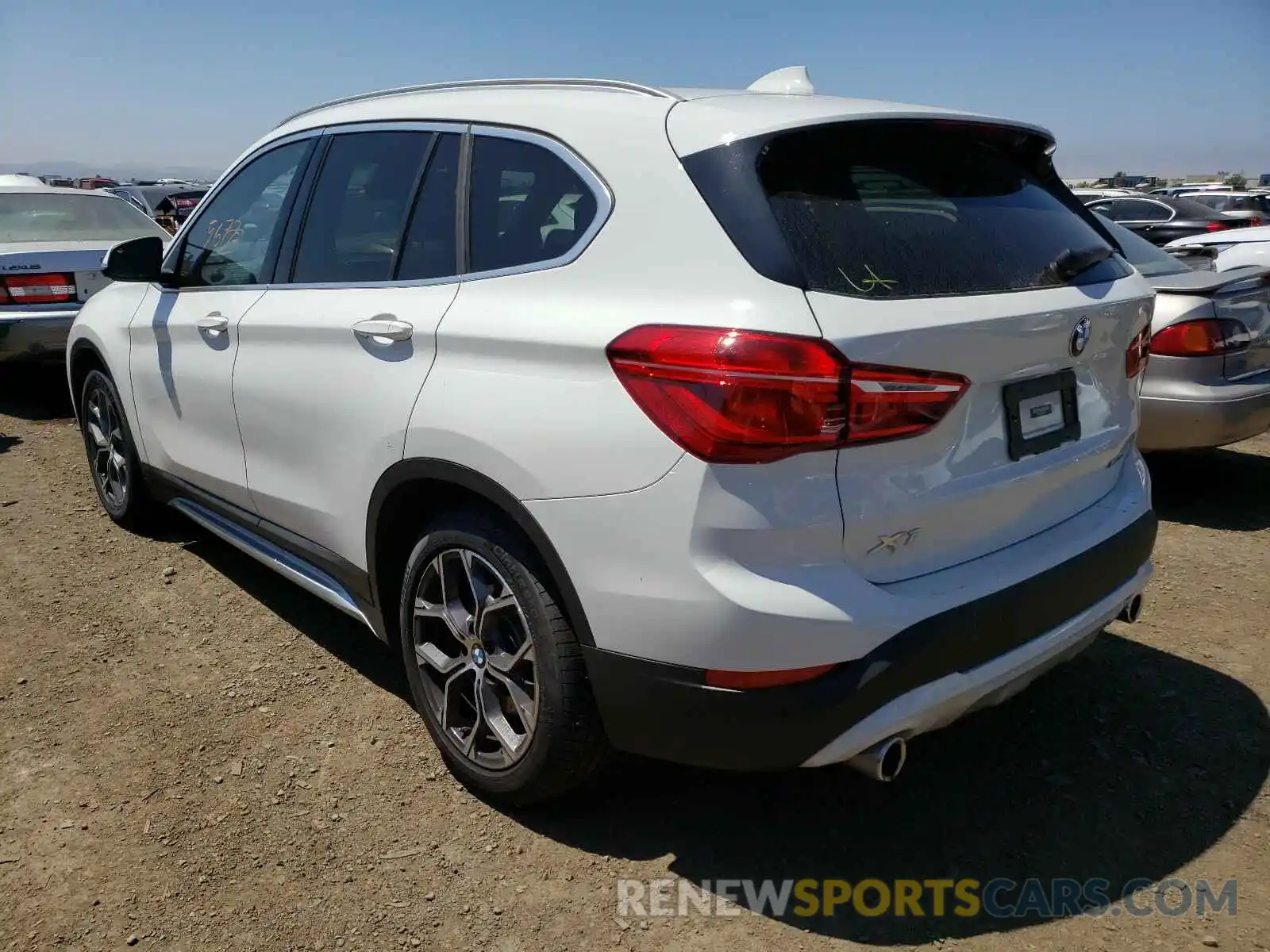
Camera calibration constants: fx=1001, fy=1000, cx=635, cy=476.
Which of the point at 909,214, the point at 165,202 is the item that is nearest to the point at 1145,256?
the point at 909,214

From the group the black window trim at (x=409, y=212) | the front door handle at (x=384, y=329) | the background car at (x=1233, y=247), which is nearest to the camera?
the front door handle at (x=384, y=329)

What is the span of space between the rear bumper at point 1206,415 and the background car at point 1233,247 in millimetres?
3150

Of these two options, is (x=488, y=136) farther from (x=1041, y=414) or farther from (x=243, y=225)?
(x=1041, y=414)

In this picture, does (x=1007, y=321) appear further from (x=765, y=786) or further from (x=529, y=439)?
(x=765, y=786)

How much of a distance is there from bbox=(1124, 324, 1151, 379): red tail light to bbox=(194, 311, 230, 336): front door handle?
2.87m

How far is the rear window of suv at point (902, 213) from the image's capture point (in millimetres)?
2113

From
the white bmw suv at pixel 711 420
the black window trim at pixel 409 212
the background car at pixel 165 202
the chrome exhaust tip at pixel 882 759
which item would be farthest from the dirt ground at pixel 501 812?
the background car at pixel 165 202

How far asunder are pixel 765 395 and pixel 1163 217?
44.1 ft

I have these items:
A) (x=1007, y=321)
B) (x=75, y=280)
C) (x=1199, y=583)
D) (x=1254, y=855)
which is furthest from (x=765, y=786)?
(x=75, y=280)

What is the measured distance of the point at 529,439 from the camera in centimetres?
227

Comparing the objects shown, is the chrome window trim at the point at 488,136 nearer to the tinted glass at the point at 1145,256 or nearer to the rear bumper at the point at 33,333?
the tinted glass at the point at 1145,256

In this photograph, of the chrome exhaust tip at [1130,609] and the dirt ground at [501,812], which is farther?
the chrome exhaust tip at [1130,609]

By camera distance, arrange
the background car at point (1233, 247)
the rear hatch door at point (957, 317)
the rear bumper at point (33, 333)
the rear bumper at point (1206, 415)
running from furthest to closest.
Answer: the background car at point (1233, 247) < the rear bumper at point (33, 333) < the rear bumper at point (1206, 415) < the rear hatch door at point (957, 317)

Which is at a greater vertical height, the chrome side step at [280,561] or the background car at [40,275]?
the background car at [40,275]
